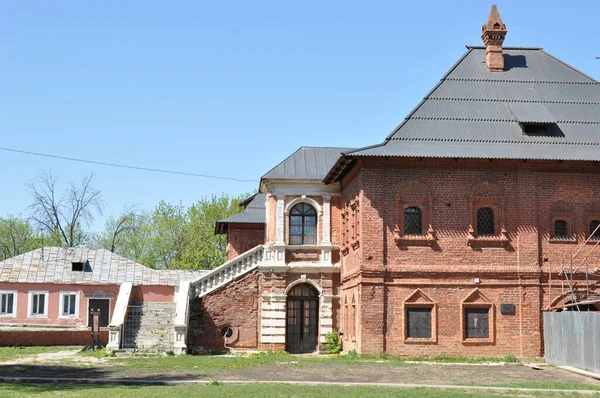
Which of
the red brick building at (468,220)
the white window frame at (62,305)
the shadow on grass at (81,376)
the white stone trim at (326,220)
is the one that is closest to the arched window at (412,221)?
the red brick building at (468,220)

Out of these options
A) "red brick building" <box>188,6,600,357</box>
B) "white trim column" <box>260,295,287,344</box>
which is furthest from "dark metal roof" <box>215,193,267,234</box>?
"red brick building" <box>188,6,600,357</box>

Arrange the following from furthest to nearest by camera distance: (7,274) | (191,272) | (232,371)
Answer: (191,272), (7,274), (232,371)

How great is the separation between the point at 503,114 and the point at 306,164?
8736 millimetres

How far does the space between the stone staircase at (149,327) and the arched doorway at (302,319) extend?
4.72m

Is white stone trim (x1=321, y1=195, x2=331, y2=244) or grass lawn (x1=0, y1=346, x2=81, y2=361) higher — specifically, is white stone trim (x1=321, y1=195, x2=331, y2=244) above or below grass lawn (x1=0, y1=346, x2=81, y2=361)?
above

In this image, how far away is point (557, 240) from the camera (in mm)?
28781

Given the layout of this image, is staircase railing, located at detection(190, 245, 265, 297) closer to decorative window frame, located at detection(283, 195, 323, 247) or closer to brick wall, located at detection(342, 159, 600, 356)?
decorative window frame, located at detection(283, 195, 323, 247)

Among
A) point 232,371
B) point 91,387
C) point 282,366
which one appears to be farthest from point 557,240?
point 91,387

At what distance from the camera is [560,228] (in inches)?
1147

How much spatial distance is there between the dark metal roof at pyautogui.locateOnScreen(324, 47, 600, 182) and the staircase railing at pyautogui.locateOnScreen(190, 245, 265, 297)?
13.9 ft

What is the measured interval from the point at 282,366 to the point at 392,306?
16.8 ft

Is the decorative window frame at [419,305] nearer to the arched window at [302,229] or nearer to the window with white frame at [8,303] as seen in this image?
the arched window at [302,229]

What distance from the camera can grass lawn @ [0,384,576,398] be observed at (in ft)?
56.2

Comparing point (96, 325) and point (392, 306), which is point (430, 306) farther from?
point (96, 325)
